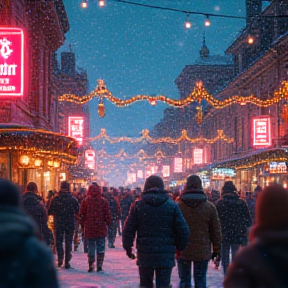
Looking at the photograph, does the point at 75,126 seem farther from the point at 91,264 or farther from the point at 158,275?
the point at 158,275

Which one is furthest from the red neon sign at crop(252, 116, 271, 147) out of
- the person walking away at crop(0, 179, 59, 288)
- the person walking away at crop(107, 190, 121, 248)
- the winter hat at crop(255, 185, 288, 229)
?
the person walking away at crop(0, 179, 59, 288)

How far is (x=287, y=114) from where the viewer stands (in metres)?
29.0

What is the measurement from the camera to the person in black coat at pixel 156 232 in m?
6.67

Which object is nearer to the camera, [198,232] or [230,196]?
[198,232]

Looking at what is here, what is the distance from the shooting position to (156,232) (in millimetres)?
6707

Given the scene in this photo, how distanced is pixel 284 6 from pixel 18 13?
16.2 meters

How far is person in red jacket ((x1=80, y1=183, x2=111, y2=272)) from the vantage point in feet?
38.2

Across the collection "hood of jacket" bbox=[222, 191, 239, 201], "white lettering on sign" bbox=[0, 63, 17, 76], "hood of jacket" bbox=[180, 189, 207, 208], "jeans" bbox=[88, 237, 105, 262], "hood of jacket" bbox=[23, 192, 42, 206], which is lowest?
"jeans" bbox=[88, 237, 105, 262]

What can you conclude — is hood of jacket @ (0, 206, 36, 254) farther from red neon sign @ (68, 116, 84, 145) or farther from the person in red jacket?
red neon sign @ (68, 116, 84, 145)

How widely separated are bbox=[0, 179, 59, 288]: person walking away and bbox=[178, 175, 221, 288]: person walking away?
4608 mm

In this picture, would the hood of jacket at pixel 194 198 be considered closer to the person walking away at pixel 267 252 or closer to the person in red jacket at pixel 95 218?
the person walking away at pixel 267 252

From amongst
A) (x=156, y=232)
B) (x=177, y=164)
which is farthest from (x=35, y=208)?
(x=177, y=164)

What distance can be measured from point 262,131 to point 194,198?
997 inches

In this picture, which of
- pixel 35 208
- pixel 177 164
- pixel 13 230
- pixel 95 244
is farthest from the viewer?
pixel 177 164
